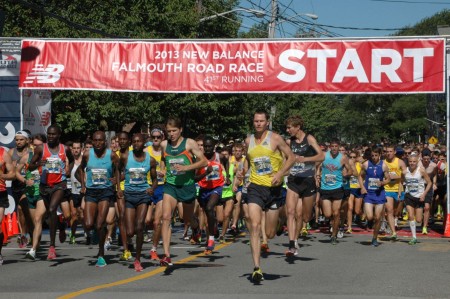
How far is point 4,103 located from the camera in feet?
67.8

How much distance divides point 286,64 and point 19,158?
6.80 m

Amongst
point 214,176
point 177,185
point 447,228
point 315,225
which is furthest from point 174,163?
point 315,225

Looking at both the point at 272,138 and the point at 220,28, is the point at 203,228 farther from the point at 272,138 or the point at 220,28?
the point at 220,28

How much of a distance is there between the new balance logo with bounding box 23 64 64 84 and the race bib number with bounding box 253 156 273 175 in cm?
977

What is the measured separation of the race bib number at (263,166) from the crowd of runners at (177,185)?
0.01m

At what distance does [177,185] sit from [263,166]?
150 centimetres

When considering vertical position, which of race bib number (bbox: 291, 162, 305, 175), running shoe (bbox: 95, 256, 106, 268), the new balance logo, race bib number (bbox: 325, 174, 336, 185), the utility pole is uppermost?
the utility pole

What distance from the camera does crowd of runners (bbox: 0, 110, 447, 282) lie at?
12008 mm

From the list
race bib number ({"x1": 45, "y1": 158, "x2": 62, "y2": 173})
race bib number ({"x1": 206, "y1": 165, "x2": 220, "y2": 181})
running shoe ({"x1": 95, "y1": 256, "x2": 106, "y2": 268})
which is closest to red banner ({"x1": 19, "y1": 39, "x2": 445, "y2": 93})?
race bib number ({"x1": 206, "y1": 165, "x2": 220, "y2": 181})

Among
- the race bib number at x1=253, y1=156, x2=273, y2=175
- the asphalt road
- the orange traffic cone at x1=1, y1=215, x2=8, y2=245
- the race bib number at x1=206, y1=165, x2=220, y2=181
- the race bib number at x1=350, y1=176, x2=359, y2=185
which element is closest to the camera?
the asphalt road

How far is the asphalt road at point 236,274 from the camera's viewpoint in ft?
33.9

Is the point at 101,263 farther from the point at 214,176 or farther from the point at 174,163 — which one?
the point at 214,176

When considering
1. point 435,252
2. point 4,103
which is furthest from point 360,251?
point 4,103

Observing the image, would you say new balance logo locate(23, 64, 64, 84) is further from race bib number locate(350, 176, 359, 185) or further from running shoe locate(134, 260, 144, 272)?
running shoe locate(134, 260, 144, 272)
